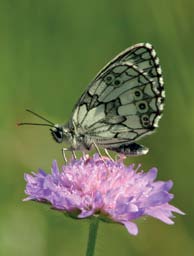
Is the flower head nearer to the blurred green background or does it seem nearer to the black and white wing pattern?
the black and white wing pattern

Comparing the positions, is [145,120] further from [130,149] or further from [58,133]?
[58,133]

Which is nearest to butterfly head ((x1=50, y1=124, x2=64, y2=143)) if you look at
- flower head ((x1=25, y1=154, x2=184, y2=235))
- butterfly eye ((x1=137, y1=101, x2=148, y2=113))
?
flower head ((x1=25, y1=154, x2=184, y2=235))

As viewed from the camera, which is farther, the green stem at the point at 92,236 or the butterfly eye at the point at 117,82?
the butterfly eye at the point at 117,82

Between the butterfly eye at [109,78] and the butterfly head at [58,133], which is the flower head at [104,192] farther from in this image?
the butterfly eye at [109,78]

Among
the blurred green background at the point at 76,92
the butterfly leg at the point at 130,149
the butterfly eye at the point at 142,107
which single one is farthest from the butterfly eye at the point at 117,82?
the blurred green background at the point at 76,92

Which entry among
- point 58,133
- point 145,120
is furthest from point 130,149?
point 58,133

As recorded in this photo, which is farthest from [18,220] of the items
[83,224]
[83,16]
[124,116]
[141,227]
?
[83,16]
